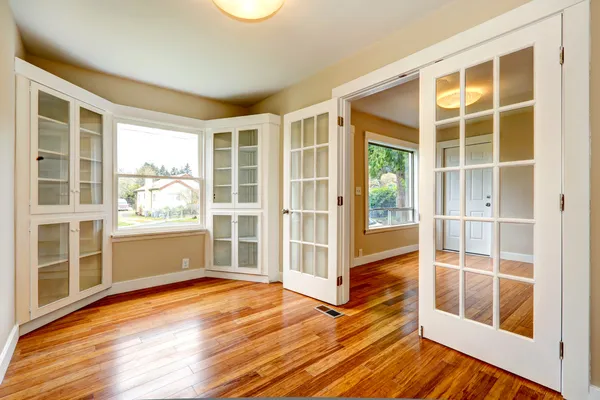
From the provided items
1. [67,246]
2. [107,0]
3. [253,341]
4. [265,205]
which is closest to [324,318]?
[253,341]

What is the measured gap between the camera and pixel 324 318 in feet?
8.03

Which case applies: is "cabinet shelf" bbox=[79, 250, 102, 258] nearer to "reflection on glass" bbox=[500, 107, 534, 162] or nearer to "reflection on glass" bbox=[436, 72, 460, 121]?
"reflection on glass" bbox=[436, 72, 460, 121]

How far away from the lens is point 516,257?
5.41 feet

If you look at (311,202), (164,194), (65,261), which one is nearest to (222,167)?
(164,194)

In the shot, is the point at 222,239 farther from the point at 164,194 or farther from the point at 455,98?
the point at 455,98

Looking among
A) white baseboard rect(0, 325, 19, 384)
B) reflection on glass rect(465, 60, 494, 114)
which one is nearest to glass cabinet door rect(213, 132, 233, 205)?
white baseboard rect(0, 325, 19, 384)

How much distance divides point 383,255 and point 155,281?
142 inches

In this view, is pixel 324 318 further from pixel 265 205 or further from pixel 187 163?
pixel 187 163

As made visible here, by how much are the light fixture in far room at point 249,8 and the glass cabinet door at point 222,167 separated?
2.34 meters

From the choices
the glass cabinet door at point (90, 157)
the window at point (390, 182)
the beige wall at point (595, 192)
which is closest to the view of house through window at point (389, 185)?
the window at point (390, 182)

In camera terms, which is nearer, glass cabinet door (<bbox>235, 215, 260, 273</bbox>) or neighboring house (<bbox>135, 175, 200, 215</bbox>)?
neighboring house (<bbox>135, 175, 200, 215</bbox>)

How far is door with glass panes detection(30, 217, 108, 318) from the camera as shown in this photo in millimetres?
2256

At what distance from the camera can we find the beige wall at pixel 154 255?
10.3ft

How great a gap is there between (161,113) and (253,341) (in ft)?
9.55
